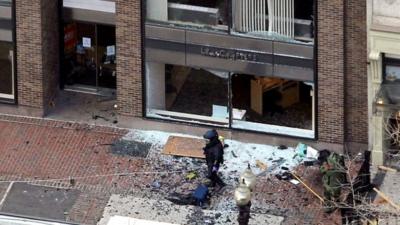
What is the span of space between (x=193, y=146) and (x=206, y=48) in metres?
2.74

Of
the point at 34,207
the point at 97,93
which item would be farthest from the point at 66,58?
the point at 34,207

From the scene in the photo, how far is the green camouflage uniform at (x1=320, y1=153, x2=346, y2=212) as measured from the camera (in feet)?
133

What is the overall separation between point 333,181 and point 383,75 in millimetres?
3724

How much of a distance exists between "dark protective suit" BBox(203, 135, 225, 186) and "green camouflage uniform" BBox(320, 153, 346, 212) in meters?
2.83

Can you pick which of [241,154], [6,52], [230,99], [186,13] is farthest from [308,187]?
[6,52]

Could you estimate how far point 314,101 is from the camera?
43.6 meters

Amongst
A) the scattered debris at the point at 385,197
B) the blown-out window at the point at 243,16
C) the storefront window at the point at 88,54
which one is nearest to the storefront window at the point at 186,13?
the blown-out window at the point at 243,16

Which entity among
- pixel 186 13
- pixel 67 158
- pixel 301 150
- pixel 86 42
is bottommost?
pixel 67 158

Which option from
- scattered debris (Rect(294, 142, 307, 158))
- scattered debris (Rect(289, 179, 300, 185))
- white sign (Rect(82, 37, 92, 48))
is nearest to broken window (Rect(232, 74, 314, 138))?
scattered debris (Rect(294, 142, 307, 158))

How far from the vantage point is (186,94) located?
4525 centimetres

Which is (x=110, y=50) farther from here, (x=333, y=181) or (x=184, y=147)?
(x=333, y=181)

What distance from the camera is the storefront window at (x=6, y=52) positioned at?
45.3m

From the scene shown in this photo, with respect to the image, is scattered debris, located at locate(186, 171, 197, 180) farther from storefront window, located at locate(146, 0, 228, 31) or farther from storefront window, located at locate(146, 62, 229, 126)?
storefront window, located at locate(146, 0, 228, 31)

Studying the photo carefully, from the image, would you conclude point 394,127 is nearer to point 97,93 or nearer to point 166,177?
point 166,177
